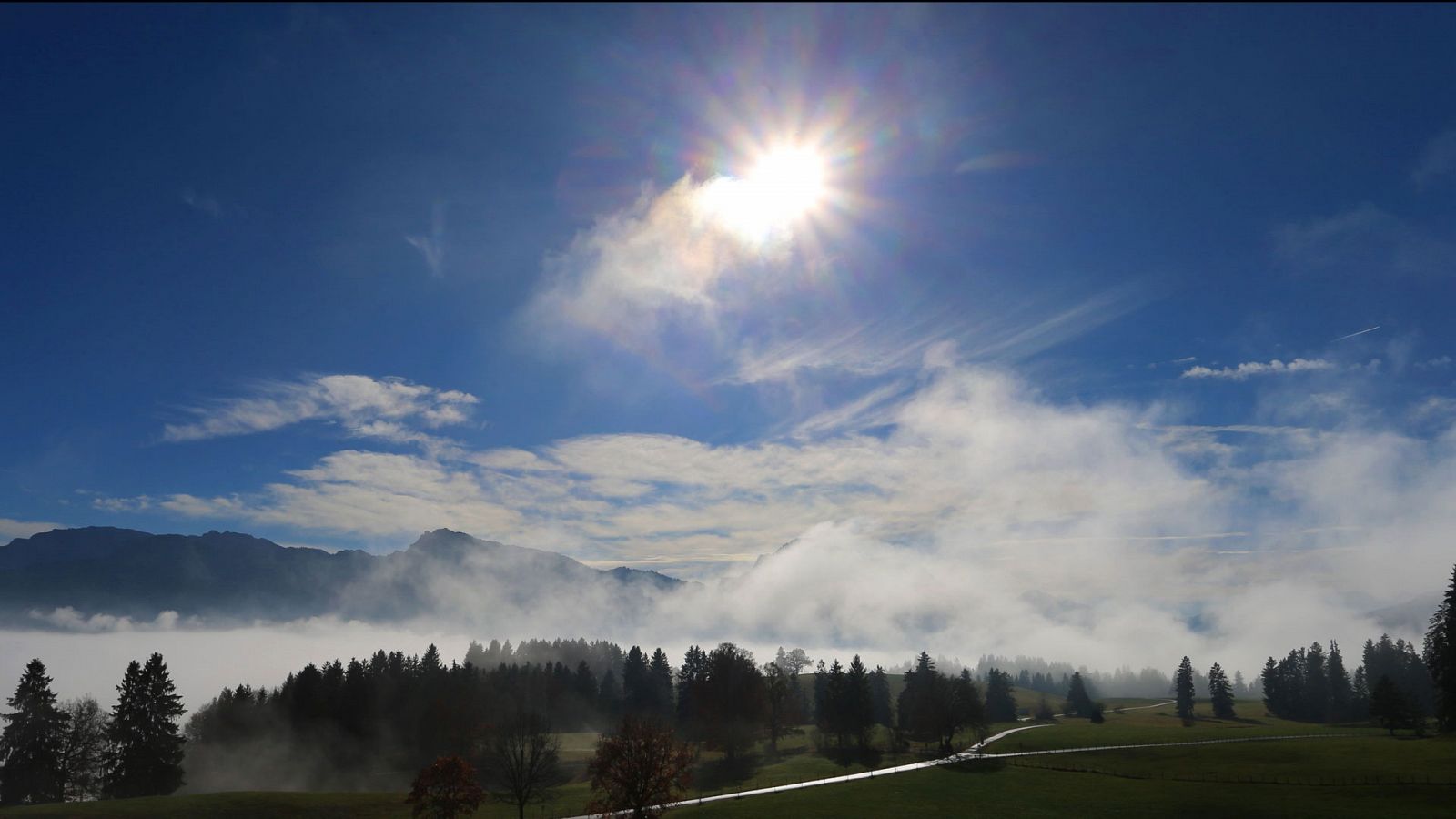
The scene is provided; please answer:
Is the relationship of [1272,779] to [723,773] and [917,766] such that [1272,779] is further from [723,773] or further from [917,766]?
[723,773]

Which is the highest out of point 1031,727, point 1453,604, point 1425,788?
point 1453,604

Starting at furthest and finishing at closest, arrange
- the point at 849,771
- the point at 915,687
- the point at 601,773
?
the point at 915,687
the point at 849,771
the point at 601,773

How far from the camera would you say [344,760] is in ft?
359

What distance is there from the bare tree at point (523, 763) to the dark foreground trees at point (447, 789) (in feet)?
11.8

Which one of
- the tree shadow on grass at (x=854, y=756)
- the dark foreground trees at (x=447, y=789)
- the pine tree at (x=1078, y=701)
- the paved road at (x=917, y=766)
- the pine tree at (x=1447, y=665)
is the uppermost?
the pine tree at (x=1447, y=665)

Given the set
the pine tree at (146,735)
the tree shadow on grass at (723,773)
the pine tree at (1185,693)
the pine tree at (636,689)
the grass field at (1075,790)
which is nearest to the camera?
the grass field at (1075,790)

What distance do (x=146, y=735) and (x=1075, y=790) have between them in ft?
348

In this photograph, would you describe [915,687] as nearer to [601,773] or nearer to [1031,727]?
[1031,727]

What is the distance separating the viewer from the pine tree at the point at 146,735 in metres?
84.0

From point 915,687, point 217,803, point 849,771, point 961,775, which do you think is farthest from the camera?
point 915,687

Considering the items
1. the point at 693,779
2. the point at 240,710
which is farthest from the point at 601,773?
the point at 240,710

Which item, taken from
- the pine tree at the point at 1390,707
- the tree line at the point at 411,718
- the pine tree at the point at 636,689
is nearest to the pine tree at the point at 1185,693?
the tree line at the point at 411,718

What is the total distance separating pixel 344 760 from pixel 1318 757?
13017cm

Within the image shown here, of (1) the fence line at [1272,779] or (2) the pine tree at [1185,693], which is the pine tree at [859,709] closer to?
(1) the fence line at [1272,779]
